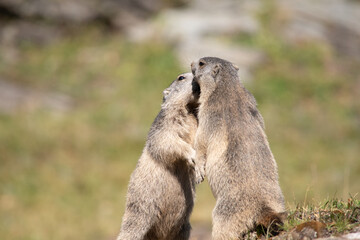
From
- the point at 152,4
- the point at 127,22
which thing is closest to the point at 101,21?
the point at 127,22

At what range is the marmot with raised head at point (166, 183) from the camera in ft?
25.6

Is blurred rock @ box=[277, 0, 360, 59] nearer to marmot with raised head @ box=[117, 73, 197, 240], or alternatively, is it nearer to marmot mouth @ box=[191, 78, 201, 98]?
marmot mouth @ box=[191, 78, 201, 98]

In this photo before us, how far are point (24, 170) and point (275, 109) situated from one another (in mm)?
10263

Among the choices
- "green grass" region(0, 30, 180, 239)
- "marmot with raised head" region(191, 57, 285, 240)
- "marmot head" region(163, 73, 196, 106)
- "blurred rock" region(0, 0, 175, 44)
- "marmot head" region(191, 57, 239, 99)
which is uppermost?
"blurred rock" region(0, 0, 175, 44)

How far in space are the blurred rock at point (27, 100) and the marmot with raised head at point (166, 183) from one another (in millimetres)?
12149

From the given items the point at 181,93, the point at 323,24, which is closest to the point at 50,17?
the point at 323,24

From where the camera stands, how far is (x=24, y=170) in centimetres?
1667

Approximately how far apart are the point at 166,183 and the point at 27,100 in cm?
1322

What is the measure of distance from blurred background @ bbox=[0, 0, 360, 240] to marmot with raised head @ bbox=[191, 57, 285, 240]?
7.25 m

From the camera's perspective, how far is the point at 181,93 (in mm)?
7973

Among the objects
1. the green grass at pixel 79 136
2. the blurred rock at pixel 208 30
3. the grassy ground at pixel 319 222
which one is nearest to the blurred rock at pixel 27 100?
the green grass at pixel 79 136

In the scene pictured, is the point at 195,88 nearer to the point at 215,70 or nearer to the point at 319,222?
the point at 215,70

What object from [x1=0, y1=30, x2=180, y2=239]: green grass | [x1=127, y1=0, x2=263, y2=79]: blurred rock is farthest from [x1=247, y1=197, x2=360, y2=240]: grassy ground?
[x1=127, y1=0, x2=263, y2=79]: blurred rock

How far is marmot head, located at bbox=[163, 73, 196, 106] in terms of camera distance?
788cm
